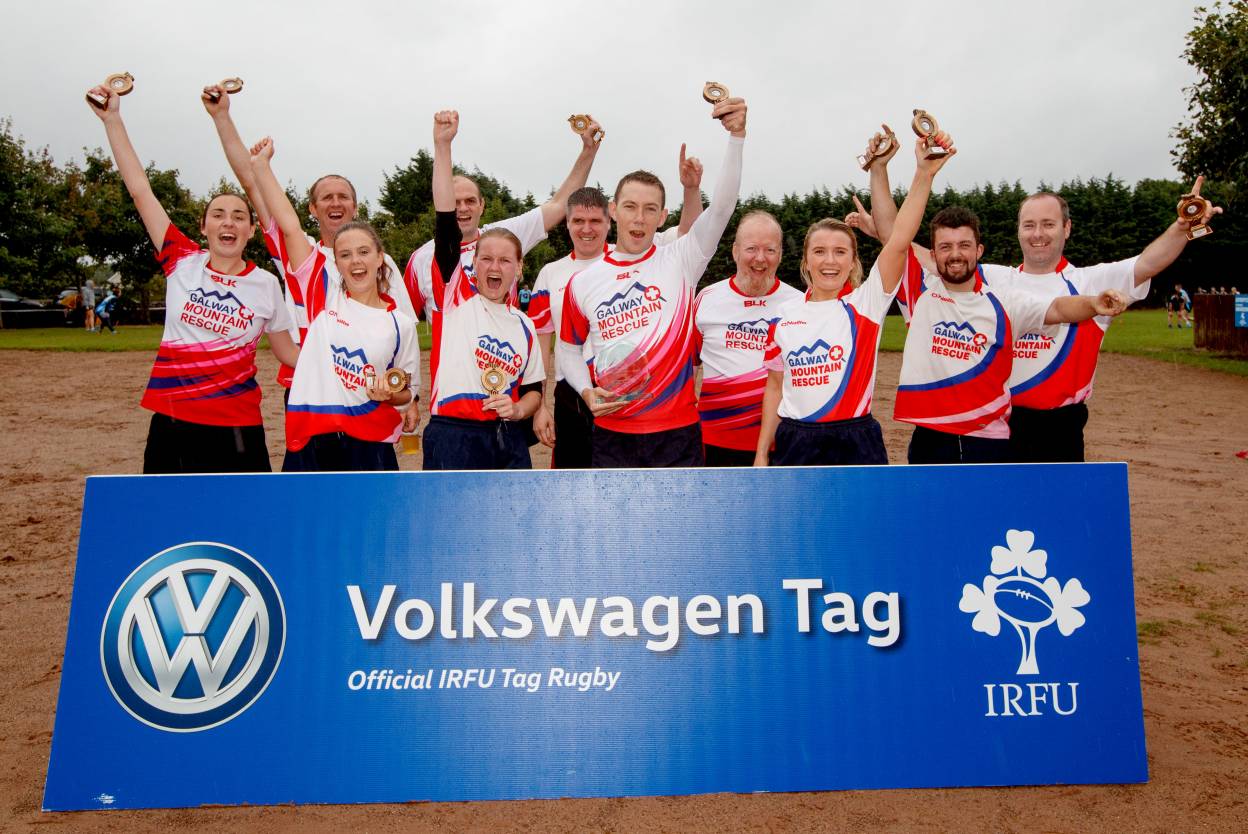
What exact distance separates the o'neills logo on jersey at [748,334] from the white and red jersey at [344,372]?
5.91ft

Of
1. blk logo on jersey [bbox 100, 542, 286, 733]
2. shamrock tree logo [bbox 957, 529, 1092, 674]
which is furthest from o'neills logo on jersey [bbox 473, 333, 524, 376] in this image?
shamrock tree logo [bbox 957, 529, 1092, 674]

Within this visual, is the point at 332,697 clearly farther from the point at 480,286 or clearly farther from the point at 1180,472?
the point at 1180,472

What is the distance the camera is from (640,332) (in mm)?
4812

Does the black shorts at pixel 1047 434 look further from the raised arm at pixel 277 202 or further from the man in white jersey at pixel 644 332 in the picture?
the raised arm at pixel 277 202

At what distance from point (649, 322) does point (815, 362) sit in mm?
885

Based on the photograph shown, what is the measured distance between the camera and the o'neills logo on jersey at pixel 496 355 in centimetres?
480

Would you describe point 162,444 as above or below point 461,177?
below

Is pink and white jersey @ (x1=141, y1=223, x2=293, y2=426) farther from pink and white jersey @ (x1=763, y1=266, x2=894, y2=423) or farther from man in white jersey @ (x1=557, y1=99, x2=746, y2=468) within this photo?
pink and white jersey @ (x1=763, y1=266, x2=894, y2=423)

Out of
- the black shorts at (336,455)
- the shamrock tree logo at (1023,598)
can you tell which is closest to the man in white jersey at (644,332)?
the black shorts at (336,455)

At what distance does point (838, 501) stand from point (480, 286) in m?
2.28

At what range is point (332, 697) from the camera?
347 cm

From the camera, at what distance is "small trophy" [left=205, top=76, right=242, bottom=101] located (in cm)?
506

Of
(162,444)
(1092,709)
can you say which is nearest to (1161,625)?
(1092,709)

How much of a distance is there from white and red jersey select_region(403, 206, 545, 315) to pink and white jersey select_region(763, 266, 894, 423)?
1.70 m
